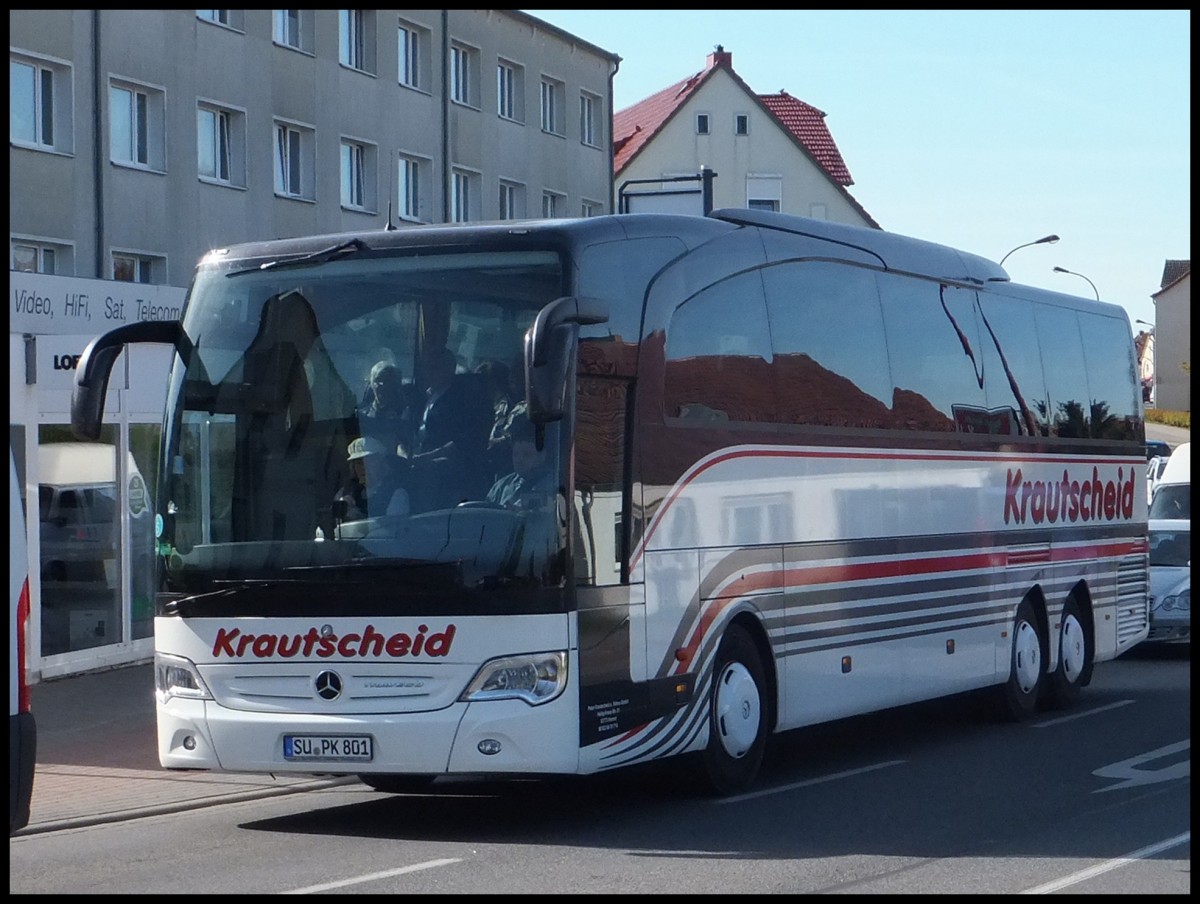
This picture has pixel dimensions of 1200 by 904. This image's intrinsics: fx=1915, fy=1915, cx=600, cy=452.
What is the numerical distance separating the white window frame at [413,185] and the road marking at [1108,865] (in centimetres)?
2824

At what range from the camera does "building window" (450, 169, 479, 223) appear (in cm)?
3844

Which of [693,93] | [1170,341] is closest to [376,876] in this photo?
[693,93]

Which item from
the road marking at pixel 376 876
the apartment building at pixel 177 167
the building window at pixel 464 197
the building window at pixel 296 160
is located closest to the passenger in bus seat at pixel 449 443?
the road marking at pixel 376 876

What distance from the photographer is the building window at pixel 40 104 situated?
2619 centimetres

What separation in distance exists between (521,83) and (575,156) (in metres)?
2.88

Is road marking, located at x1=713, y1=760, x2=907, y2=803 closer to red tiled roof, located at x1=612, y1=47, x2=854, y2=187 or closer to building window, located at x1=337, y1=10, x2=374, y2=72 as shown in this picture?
building window, located at x1=337, y1=10, x2=374, y2=72

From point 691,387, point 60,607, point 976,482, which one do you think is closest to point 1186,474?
point 976,482

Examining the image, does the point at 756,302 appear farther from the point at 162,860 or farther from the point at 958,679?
the point at 162,860

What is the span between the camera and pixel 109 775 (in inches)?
500

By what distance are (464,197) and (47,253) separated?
1324 cm

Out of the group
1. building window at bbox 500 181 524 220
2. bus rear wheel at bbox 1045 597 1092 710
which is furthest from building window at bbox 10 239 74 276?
bus rear wheel at bbox 1045 597 1092 710

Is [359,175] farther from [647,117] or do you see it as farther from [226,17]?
[647,117]

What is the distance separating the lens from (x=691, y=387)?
11.1m

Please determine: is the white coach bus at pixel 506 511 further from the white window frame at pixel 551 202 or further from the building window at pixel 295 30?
the white window frame at pixel 551 202
